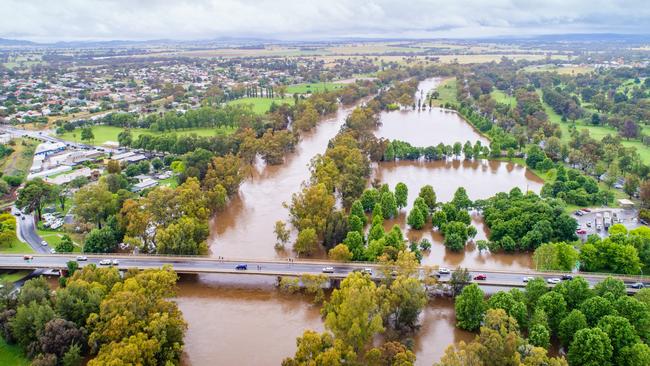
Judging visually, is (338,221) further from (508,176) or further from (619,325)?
(508,176)

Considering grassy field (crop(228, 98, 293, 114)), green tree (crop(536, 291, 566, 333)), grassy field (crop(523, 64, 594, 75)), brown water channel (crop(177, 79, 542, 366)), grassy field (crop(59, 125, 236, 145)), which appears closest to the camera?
green tree (crop(536, 291, 566, 333))

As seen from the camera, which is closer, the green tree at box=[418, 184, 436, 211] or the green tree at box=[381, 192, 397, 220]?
the green tree at box=[381, 192, 397, 220]

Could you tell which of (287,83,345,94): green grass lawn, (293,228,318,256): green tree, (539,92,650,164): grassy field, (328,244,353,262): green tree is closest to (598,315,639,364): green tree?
(328,244,353,262): green tree

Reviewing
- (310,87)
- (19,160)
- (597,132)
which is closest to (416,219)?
(597,132)

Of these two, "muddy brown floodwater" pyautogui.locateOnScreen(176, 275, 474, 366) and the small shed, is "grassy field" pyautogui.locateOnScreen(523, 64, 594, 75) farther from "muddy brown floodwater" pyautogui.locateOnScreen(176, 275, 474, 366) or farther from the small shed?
"muddy brown floodwater" pyautogui.locateOnScreen(176, 275, 474, 366)

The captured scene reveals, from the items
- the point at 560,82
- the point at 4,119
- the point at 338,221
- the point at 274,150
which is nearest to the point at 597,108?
the point at 560,82
